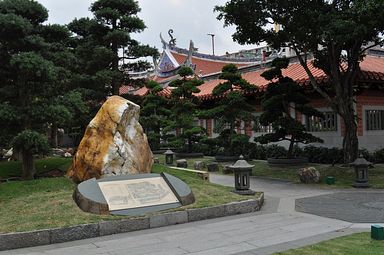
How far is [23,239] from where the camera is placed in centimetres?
670

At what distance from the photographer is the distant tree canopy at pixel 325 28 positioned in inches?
430

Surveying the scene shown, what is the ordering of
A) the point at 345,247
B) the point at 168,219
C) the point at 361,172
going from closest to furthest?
the point at 345,247
the point at 168,219
the point at 361,172

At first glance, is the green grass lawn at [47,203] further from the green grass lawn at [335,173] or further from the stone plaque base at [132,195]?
the green grass lawn at [335,173]

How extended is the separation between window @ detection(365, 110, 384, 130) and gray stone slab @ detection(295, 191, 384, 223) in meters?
7.95

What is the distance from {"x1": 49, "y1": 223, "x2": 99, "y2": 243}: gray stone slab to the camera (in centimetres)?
690

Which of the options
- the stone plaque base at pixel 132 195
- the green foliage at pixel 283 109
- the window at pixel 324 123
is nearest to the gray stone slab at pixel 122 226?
the stone plaque base at pixel 132 195

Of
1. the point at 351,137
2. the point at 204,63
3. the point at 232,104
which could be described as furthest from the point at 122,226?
the point at 204,63

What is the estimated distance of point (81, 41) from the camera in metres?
18.9

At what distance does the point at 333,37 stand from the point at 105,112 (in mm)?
6194

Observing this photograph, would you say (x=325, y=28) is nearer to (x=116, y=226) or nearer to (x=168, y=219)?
(x=168, y=219)

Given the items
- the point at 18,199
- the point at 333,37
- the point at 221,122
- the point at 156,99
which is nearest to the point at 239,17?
the point at 333,37

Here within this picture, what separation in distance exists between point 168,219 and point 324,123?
1256 centimetres

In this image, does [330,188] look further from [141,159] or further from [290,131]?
[141,159]

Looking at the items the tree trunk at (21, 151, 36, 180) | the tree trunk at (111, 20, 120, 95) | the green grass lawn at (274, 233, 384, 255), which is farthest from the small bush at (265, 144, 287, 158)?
the green grass lawn at (274, 233, 384, 255)
